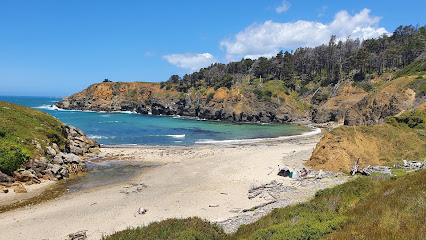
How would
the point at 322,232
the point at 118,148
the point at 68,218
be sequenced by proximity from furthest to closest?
the point at 118,148 < the point at 68,218 < the point at 322,232

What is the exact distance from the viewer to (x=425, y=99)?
3092 cm

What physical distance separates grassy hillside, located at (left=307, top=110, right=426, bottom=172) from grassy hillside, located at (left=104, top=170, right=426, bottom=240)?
1310cm

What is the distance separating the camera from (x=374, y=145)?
2445 cm

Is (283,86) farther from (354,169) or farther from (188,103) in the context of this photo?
(354,169)

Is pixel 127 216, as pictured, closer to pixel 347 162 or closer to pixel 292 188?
pixel 292 188

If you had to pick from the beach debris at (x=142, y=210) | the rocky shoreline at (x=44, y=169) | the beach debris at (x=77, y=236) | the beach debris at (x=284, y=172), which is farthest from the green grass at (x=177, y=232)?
the rocky shoreline at (x=44, y=169)

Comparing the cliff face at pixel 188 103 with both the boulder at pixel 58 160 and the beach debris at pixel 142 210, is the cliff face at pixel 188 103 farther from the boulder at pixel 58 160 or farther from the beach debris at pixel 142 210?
the beach debris at pixel 142 210

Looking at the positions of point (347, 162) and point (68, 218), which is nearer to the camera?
point (68, 218)

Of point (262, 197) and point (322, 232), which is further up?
point (322, 232)

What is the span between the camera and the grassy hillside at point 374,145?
75.2ft

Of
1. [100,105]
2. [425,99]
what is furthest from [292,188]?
[100,105]

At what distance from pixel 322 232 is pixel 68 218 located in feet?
50.1

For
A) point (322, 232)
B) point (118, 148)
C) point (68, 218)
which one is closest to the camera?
point (322, 232)

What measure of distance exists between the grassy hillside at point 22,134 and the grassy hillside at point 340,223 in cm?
1827
